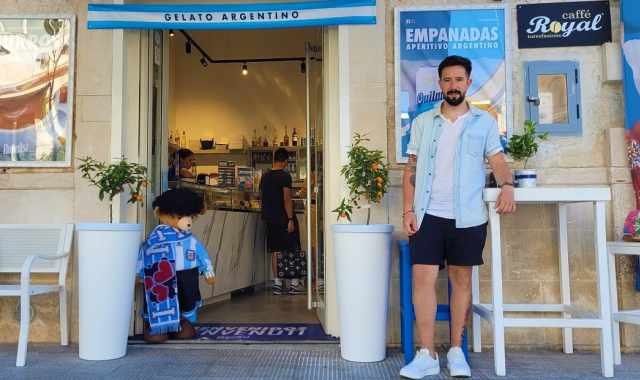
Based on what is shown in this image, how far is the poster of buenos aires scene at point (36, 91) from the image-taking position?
378cm

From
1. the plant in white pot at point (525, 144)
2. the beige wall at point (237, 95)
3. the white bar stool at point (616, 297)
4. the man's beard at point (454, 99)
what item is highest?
the beige wall at point (237, 95)

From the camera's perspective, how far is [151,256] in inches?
144

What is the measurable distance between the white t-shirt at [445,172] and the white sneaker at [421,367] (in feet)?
2.47

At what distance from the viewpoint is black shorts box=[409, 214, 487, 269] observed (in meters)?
2.90

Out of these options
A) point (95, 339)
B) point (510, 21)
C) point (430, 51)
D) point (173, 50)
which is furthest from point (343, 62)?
point (173, 50)

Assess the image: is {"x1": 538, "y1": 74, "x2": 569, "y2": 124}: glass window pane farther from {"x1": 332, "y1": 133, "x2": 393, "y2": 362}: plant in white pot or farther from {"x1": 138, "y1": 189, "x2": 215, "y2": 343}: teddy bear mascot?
{"x1": 138, "y1": 189, "x2": 215, "y2": 343}: teddy bear mascot

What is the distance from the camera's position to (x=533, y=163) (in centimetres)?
362

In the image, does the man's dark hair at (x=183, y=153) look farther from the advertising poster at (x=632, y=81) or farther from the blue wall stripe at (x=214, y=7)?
the advertising poster at (x=632, y=81)

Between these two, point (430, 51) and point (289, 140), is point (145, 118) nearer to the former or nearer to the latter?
point (430, 51)

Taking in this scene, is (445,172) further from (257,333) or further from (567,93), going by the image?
(257,333)

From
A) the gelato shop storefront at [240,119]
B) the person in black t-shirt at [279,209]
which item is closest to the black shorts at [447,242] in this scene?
the gelato shop storefront at [240,119]

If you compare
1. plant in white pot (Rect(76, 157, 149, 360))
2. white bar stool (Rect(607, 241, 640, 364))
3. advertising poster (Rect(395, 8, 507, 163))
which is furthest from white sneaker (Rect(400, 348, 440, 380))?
plant in white pot (Rect(76, 157, 149, 360))

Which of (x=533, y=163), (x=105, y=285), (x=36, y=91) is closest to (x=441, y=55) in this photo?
(x=533, y=163)

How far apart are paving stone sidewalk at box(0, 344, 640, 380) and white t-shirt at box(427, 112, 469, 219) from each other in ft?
2.95
